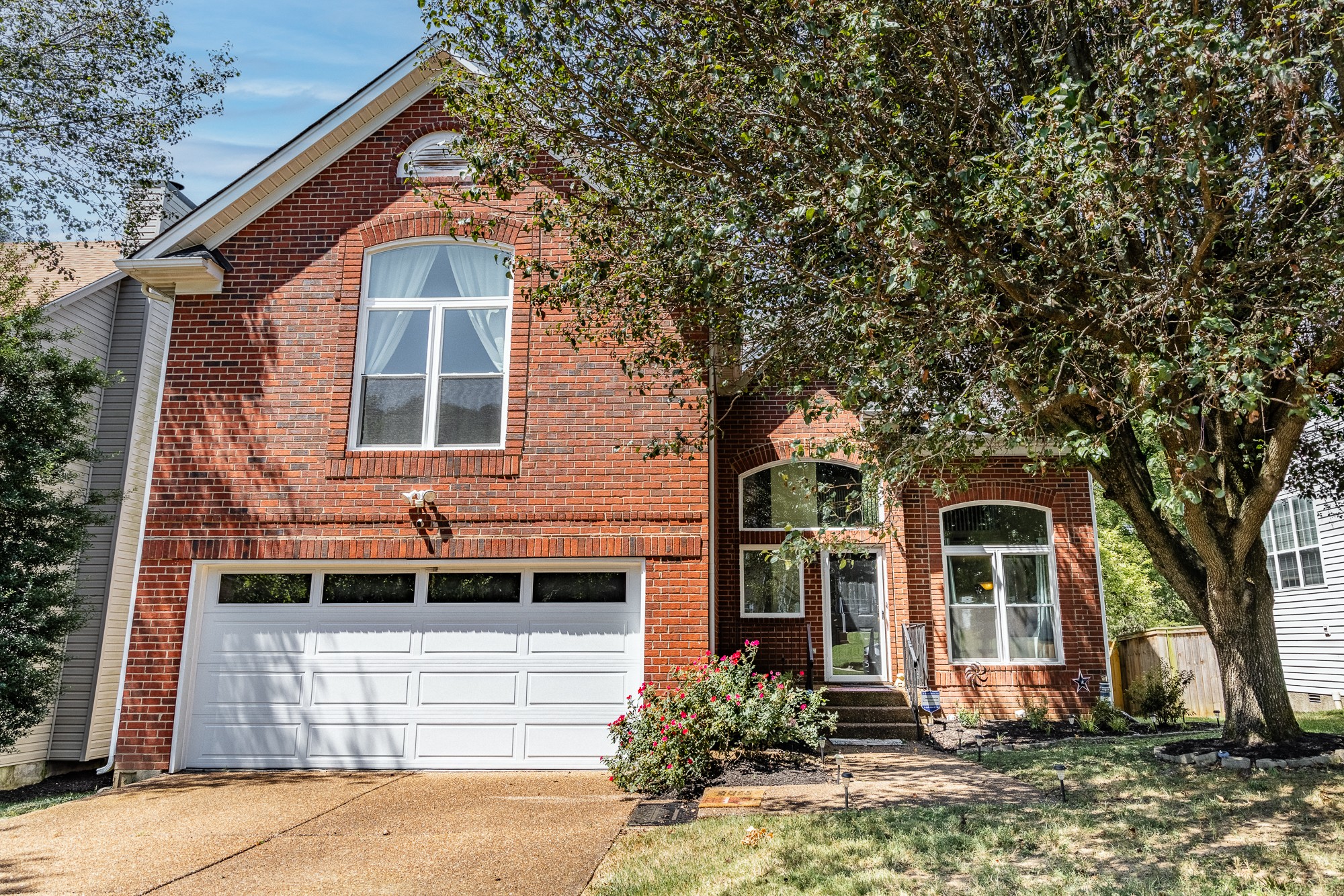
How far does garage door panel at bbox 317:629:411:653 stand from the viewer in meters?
9.35

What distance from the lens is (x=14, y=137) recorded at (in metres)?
12.3

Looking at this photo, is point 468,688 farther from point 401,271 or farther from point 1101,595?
point 1101,595

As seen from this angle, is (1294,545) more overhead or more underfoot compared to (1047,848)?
more overhead

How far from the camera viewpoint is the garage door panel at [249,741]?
9.22m

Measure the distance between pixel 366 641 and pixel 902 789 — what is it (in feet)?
18.5

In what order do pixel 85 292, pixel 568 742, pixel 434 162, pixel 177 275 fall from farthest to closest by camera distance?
pixel 85 292
pixel 434 162
pixel 177 275
pixel 568 742

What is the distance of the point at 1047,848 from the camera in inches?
223

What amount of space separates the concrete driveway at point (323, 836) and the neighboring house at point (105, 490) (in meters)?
3.45

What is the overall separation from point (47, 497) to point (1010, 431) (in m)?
10.1

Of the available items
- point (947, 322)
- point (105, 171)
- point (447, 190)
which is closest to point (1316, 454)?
point (947, 322)

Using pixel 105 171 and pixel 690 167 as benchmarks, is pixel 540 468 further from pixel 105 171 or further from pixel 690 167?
pixel 105 171

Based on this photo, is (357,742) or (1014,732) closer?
(357,742)

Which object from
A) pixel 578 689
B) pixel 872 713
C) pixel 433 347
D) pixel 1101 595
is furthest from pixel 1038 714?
pixel 433 347

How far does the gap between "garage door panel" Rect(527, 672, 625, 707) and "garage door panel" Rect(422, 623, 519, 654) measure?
1.74 ft
